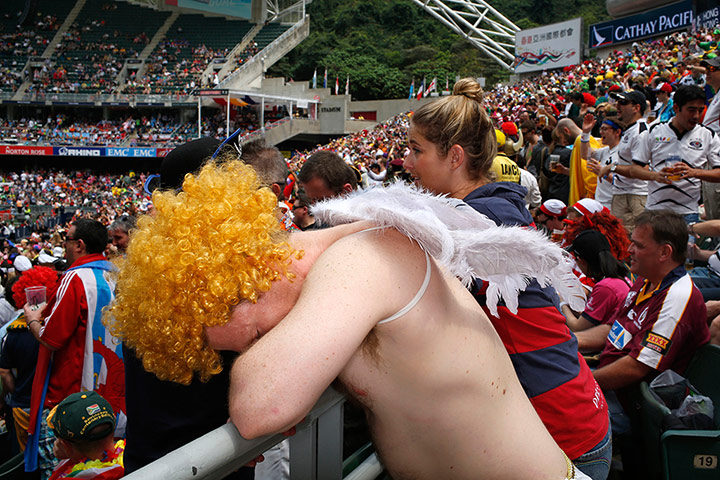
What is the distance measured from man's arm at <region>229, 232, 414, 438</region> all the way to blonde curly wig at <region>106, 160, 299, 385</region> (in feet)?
0.62

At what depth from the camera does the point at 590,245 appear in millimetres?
3252

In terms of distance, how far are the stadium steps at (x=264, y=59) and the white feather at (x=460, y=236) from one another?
34.4 meters

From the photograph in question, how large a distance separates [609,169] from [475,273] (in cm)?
415

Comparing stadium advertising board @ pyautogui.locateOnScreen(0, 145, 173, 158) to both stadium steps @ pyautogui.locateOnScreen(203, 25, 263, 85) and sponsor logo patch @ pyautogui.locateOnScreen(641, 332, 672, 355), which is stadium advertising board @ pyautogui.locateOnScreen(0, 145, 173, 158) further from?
sponsor logo patch @ pyautogui.locateOnScreen(641, 332, 672, 355)

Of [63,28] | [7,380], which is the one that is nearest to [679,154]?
[7,380]

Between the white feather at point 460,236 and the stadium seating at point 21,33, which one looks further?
the stadium seating at point 21,33

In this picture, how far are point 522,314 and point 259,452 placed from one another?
2.69 feet

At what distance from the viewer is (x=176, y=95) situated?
33406mm

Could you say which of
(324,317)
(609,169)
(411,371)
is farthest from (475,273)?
(609,169)

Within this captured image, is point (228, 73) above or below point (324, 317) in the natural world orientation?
above

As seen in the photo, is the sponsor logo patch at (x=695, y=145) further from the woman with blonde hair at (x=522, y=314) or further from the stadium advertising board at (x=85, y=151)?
the stadium advertising board at (x=85, y=151)

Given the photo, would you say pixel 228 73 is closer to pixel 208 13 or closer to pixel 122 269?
pixel 208 13

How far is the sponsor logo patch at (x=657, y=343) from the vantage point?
2.48 meters

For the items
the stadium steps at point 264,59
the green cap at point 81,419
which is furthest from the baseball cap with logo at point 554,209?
the stadium steps at point 264,59
